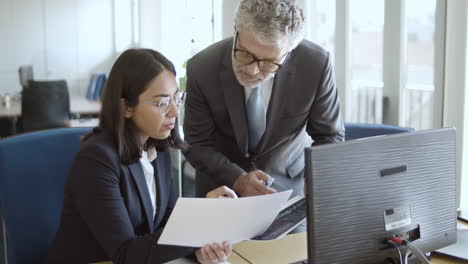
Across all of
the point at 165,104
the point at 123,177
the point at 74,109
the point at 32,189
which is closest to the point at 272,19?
the point at 165,104

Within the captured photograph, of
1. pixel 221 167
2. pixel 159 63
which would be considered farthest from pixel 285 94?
pixel 159 63

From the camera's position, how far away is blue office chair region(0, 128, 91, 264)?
1.60 m

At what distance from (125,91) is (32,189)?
416 millimetres

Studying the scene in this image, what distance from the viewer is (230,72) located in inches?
77.7

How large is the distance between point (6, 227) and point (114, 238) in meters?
0.37

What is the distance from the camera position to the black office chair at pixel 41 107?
5.24 metres

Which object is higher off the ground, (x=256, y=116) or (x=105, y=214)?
(x=256, y=116)

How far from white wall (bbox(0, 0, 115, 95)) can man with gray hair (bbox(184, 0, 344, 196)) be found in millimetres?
6013

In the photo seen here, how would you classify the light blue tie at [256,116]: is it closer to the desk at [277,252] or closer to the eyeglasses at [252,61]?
the eyeglasses at [252,61]

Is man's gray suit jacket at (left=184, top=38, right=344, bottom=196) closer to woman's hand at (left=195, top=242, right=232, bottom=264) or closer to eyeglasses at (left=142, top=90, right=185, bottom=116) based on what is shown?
eyeglasses at (left=142, top=90, right=185, bottom=116)

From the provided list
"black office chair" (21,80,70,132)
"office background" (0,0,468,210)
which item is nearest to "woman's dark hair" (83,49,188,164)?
"office background" (0,0,468,210)

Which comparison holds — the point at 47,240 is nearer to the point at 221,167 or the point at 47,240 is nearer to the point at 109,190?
the point at 109,190

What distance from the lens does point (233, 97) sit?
1.98m

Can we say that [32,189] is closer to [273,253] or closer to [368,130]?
[273,253]
